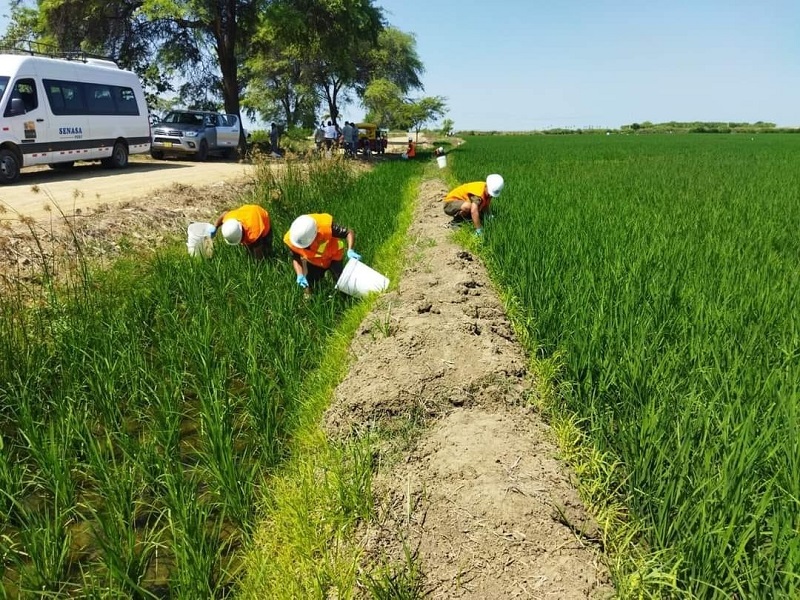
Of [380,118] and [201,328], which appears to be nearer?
[201,328]

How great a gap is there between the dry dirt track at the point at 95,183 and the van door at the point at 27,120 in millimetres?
519

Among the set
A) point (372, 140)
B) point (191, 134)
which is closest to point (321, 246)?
point (191, 134)

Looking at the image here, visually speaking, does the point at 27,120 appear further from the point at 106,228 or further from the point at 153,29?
the point at 153,29

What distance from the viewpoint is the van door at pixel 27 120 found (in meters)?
8.98

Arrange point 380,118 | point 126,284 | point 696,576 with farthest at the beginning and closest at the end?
point 380,118 → point 126,284 → point 696,576

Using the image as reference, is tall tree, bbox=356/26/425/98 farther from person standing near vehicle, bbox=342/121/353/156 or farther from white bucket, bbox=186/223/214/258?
white bucket, bbox=186/223/214/258

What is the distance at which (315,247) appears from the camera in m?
4.40

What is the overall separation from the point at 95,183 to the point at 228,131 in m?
8.42

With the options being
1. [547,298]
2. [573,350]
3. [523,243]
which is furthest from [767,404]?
[523,243]

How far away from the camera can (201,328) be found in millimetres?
3336

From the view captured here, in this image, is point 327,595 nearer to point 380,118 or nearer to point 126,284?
point 126,284

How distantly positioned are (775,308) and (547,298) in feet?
4.02

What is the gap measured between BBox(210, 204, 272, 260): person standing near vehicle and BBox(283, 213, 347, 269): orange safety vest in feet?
1.32

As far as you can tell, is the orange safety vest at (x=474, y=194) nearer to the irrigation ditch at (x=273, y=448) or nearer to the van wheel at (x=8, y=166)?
the irrigation ditch at (x=273, y=448)
